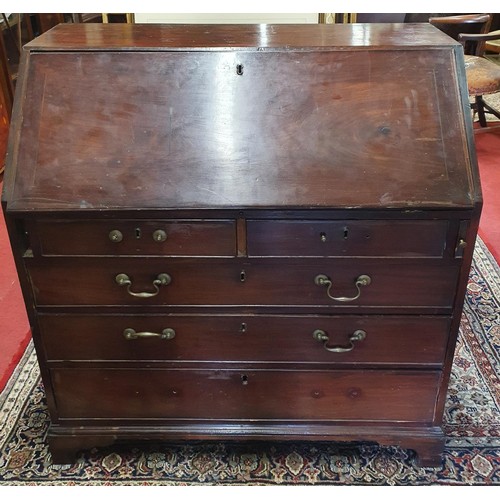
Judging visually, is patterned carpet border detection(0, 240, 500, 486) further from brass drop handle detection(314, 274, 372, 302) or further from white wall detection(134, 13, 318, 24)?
white wall detection(134, 13, 318, 24)

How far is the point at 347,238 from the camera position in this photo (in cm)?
133

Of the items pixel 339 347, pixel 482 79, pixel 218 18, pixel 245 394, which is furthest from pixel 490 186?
pixel 245 394

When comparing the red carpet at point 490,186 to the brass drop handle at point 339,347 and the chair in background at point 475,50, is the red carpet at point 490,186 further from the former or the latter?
the brass drop handle at point 339,347

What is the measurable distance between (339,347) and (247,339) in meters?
0.25

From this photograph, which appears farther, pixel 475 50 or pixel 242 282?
pixel 475 50

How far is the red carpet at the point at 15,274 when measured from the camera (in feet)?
6.96

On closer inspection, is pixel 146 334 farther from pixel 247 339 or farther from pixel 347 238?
pixel 347 238

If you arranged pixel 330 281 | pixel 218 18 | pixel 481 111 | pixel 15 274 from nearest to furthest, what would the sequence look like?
pixel 330 281 < pixel 15 274 < pixel 218 18 < pixel 481 111

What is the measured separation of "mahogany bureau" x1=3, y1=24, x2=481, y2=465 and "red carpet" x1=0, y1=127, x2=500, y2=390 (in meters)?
0.66

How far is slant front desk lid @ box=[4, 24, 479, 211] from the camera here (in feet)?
4.25

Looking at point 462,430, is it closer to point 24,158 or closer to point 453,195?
point 453,195

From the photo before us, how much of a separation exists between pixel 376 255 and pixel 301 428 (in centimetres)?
59

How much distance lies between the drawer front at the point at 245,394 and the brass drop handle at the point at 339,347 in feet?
0.30

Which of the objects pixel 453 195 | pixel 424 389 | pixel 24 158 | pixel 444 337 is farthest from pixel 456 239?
pixel 24 158
